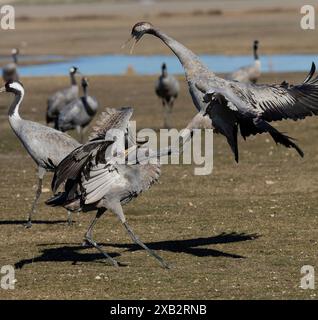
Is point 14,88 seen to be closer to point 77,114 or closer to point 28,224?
point 28,224

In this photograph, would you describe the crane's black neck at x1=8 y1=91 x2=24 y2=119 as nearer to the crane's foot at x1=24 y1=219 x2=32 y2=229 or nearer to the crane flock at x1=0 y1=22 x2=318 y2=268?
the crane's foot at x1=24 y1=219 x2=32 y2=229

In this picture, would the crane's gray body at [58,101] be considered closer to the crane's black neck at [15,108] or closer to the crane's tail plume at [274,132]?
the crane's black neck at [15,108]

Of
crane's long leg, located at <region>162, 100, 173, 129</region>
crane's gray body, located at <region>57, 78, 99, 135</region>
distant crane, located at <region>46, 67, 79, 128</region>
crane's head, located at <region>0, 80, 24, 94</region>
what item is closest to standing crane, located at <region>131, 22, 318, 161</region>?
crane's head, located at <region>0, 80, 24, 94</region>

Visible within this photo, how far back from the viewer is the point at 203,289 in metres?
9.57

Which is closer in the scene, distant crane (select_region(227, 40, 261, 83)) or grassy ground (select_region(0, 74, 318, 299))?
grassy ground (select_region(0, 74, 318, 299))

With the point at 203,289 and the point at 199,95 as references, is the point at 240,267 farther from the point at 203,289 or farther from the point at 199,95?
the point at 199,95

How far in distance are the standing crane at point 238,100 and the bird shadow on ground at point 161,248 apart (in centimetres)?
132

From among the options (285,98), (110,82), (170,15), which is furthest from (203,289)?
(170,15)

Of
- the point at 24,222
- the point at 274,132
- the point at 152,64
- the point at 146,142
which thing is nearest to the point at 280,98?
the point at 146,142

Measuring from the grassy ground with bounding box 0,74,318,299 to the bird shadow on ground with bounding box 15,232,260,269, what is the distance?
0.04ft

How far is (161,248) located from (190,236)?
763 millimetres

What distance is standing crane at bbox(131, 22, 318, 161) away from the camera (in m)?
10.1

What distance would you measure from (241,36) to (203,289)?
148 ft

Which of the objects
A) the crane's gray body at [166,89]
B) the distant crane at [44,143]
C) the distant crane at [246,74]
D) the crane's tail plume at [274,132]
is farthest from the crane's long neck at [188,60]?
the distant crane at [246,74]
